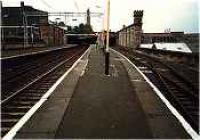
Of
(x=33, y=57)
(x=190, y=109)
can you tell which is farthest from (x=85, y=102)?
(x=33, y=57)

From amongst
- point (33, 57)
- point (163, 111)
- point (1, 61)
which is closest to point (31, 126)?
point (163, 111)

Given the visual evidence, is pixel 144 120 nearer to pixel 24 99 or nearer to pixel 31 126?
pixel 31 126

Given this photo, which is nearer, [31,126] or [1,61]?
[31,126]

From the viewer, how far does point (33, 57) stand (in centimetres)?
3114

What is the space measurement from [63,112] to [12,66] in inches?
522

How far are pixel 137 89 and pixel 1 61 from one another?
8.24 m

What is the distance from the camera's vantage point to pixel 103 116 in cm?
897

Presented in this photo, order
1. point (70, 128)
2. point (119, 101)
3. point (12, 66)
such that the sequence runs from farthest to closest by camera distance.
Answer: point (12, 66)
point (119, 101)
point (70, 128)

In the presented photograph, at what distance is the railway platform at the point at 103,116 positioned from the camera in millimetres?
7578

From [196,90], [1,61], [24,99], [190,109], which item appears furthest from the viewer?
[1,61]

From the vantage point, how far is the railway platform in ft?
24.9

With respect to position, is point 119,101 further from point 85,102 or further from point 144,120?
point 144,120

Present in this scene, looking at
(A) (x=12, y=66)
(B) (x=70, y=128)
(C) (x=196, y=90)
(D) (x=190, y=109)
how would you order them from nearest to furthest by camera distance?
1. (B) (x=70, y=128)
2. (D) (x=190, y=109)
3. (C) (x=196, y=90)
4. (A) (x=12, y=66)

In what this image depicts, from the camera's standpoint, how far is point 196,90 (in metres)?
13.0
